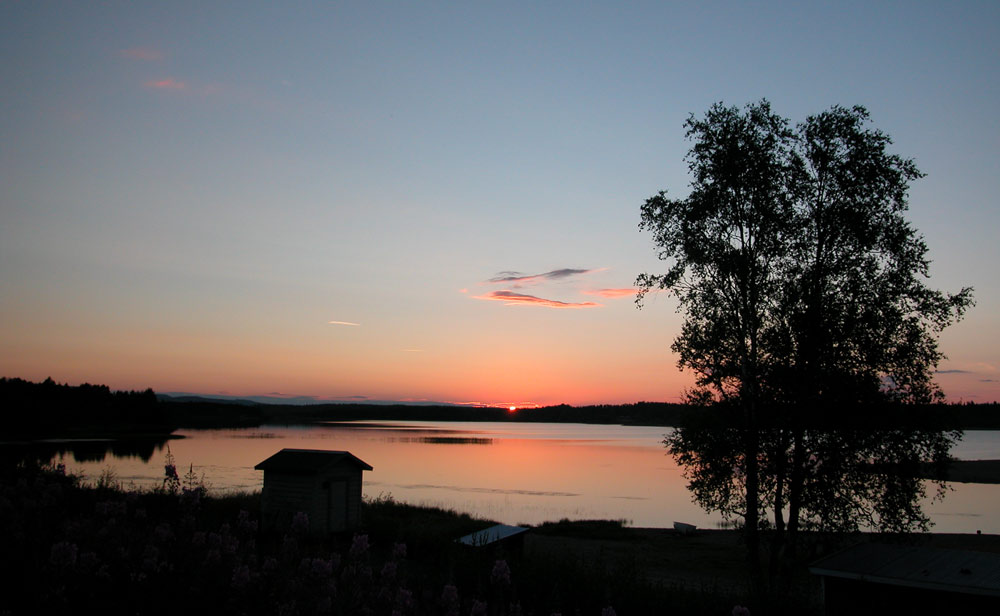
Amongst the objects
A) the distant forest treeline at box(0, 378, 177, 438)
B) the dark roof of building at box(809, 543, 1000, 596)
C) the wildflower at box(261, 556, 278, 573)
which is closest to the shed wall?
the dark roof of building at box(809, 543, 1000, 596)

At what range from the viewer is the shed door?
67.4 ft

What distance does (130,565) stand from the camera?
13.1 ft

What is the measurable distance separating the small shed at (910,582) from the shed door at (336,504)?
43.6 ft

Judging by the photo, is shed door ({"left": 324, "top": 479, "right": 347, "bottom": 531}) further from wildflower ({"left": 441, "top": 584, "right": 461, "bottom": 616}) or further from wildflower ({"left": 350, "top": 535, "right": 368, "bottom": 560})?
wildflower ({"left": 441, "top": 584, "right": 461, "bottom": 616})

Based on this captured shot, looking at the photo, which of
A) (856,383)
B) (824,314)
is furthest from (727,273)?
(856,383)

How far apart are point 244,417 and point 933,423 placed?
18836 centimetres

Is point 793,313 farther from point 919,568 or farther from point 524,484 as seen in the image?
point 524,484

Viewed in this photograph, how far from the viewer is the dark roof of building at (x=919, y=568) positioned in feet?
36.0

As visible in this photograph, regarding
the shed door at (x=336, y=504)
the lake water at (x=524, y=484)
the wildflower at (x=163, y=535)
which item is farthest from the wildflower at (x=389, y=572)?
the lake water at (x=524, y=484)

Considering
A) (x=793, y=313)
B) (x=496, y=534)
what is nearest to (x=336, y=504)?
(x=496, y=534)

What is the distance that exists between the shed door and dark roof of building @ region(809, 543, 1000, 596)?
13291 millimetres

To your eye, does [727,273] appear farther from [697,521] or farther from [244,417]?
[244,417]

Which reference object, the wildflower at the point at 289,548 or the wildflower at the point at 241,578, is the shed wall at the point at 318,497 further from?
the wildflower at the point at 241,578

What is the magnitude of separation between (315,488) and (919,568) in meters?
14.7
